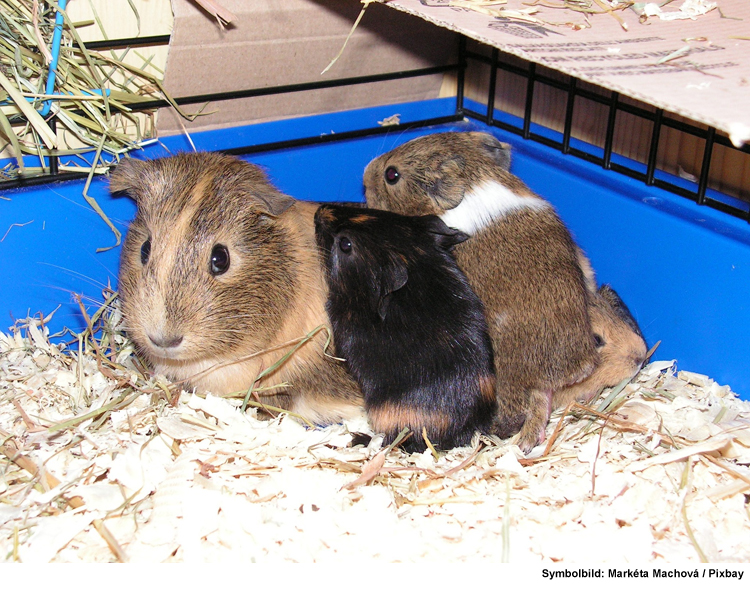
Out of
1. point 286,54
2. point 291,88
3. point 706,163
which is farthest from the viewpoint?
point 291,88

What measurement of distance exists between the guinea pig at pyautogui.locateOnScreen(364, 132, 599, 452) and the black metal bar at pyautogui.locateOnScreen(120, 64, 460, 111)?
1.95 feet

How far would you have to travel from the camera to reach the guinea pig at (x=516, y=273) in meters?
2.79

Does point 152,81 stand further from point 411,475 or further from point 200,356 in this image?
point 411,475

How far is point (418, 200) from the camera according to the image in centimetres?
332

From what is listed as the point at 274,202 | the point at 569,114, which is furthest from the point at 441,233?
the point at 569,114

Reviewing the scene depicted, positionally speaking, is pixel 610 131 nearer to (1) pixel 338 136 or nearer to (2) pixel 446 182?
(2) pixel 446 182

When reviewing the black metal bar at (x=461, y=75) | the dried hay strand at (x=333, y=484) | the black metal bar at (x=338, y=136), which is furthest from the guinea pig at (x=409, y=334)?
the black metal bar at (x=461, y=75)

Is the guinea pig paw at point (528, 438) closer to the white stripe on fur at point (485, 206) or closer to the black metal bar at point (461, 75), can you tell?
the white stripe on fur at point (485, 206)

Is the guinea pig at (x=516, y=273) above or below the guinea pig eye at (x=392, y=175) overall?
below

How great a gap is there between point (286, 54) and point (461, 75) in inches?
46.0

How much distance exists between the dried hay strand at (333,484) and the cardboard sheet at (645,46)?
1.17 metres

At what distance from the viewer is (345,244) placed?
106 inches

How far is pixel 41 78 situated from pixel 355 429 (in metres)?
1.88

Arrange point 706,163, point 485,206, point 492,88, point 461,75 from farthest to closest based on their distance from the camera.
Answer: point 461,75, point 492,88, point 485,206, point 706,163
